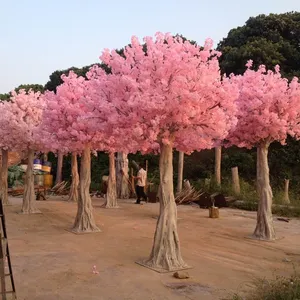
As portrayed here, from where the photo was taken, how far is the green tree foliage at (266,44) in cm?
2555

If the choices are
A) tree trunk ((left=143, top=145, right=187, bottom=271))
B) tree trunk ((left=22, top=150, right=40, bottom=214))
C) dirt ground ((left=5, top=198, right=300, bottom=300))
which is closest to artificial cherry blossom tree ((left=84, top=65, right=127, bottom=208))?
tree trunk ((left=143, top=145, right=187, bottom=271))

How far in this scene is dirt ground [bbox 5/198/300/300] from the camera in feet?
20.1

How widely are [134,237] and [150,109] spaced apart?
449 centimetres

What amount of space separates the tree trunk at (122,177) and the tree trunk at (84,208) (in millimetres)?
9696

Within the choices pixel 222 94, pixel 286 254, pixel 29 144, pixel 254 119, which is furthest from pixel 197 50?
pixel 29 144

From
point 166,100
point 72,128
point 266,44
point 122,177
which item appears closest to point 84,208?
point 72,128

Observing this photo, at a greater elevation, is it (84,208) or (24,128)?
(24,128)

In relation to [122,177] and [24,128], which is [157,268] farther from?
[122,177]

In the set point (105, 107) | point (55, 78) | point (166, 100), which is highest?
point (55, 78)

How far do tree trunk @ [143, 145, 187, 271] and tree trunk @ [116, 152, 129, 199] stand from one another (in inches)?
539

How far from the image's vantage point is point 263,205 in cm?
1047

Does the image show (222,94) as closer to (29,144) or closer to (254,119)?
(254,119)

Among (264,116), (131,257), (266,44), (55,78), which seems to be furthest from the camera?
(55,78)

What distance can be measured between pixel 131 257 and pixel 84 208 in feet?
11.7
